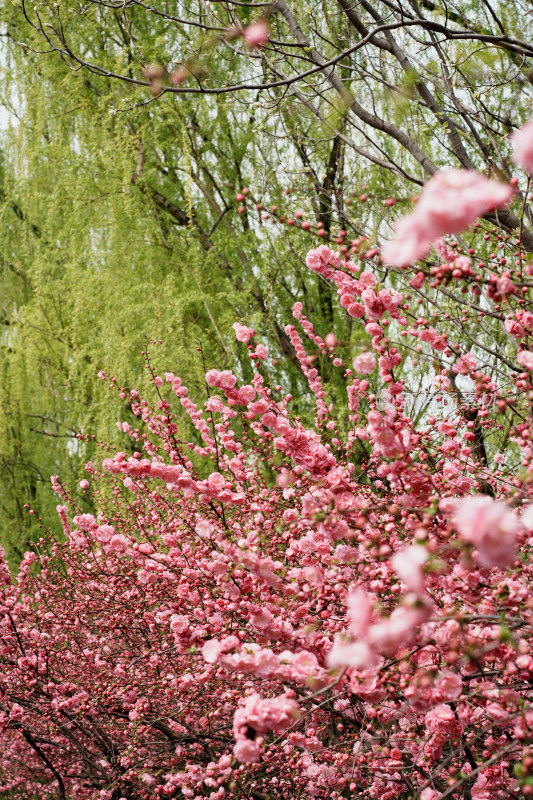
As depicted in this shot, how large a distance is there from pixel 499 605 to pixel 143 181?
431 centimetres

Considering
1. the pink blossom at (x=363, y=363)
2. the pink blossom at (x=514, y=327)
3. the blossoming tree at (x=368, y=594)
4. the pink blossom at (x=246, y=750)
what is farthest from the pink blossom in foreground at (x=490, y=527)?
the pink blossom at (x=514, y=327)

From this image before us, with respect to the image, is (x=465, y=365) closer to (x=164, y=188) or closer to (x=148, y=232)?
(x=148, y=232)

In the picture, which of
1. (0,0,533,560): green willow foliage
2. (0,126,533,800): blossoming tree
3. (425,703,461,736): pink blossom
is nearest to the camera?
(0,126,533,800): blossoming tree

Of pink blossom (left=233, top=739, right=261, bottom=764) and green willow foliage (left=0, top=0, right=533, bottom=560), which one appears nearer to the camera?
pink blossom (left=233, top=739, right=261, bottom=764)

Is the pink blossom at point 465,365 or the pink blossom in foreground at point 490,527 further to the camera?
the pink blossom at point 465,365

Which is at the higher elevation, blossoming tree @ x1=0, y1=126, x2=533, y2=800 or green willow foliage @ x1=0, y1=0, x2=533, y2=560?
green willow foliage @ x1=0, y1=0, x2=533, y2=560

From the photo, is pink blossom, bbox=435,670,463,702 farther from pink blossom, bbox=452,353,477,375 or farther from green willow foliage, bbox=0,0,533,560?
green willow foliage, bbox=0,0,533,560

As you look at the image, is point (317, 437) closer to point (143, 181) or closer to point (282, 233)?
point (282, 233)

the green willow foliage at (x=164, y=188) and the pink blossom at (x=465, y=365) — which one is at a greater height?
the green willow foliage at (x=164, y=188)

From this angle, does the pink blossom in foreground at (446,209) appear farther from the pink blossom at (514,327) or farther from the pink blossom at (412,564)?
the pink blossom at (514,327)

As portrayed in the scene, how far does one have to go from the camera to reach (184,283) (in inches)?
181

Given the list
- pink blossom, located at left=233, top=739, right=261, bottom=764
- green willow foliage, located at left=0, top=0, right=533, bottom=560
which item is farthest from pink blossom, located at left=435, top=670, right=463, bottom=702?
green willow foliage, located at left=0, top=0, right=533, bottom=560

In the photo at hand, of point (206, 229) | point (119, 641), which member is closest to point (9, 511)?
point (119, 641)

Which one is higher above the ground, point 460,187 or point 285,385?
point 285,385
